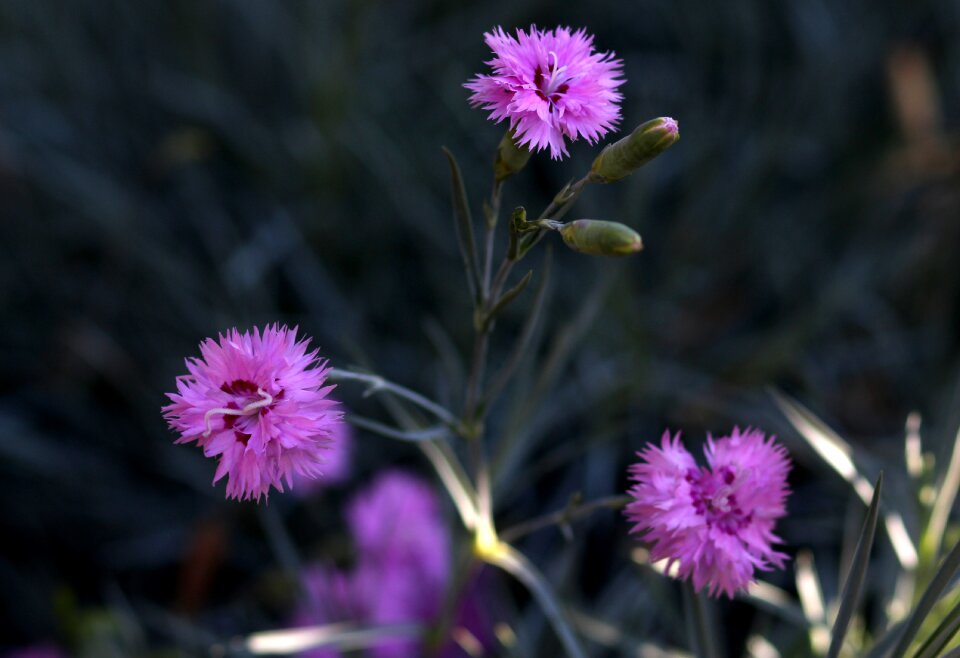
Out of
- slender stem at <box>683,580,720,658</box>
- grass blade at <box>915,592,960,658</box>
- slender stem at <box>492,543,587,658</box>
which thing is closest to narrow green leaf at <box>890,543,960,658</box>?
grass blade at <box>915,592,960,658</box>

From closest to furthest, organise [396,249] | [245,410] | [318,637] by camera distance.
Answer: [245,410] → [318,637] → [396,249]

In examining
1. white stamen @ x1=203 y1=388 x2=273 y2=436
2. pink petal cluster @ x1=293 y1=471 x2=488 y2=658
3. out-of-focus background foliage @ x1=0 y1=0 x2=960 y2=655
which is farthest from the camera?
out-of-focus background foliage @ x1=0 y1=0 x2=960 y2=655

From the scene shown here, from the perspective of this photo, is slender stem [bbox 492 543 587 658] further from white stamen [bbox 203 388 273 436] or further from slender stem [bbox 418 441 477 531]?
white stamen [bbox 203 388 273 436]

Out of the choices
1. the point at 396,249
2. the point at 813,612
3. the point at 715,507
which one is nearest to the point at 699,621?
the point at 715,507

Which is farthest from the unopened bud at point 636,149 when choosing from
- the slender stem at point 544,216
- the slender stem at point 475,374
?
the slender stem at point 475,374

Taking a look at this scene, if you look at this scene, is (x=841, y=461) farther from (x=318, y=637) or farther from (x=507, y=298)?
(x=318, y=637)

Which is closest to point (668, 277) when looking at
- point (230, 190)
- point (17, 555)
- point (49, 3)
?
point (230, 190)

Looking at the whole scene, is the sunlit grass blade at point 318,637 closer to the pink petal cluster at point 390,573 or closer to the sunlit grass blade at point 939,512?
the pink petal cluster at point 390,573
